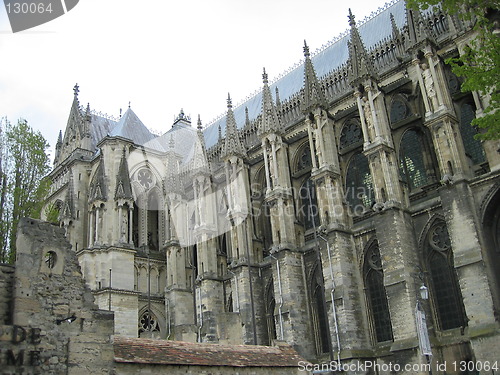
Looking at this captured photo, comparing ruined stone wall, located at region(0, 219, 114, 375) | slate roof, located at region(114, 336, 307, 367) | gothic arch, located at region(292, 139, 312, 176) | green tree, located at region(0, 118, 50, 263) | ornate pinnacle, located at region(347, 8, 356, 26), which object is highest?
ornate pinnacle, located at region(347, 8, 356, 26)

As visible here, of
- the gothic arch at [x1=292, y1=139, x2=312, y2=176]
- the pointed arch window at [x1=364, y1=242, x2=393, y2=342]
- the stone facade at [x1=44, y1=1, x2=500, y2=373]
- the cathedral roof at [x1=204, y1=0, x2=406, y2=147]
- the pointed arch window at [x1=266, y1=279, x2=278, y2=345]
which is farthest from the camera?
the cathedral roof at [x1=204, y1=0, x2=406, y2=147]

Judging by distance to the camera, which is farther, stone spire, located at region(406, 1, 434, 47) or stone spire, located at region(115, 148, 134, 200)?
stone spire, located at region(115, 148, 134, 200)

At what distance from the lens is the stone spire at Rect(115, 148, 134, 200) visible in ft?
120

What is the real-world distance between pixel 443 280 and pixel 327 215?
628cm

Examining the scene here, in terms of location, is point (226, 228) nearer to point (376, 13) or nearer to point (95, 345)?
point (376, 13)

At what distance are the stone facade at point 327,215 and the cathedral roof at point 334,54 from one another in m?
0.17

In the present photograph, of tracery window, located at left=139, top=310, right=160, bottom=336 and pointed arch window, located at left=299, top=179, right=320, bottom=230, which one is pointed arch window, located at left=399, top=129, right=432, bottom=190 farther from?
tracery window, located at left=139, top=310, right=160, bottom=336

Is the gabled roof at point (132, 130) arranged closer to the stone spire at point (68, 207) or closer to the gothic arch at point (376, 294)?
the stone spire at point (68, 207)

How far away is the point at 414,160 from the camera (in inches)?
1061

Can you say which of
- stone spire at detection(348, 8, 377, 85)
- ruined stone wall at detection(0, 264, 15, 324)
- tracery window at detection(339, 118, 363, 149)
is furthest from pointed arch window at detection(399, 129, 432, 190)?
ruined stone wall at detection(0, 264, 15, 324)

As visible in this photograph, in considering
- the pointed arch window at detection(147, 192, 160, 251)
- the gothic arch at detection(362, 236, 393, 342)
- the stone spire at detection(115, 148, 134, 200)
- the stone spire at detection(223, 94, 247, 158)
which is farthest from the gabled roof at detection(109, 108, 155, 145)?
the gothic arch at detection(362, 236, 393, 342)

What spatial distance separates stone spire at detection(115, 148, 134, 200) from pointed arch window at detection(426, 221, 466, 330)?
20970mm

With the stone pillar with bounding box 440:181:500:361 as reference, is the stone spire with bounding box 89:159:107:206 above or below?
above

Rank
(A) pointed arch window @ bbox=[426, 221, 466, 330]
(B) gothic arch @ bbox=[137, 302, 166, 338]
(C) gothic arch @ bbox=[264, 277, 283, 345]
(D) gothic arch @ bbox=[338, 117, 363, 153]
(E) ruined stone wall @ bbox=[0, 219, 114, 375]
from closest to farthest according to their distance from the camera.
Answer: (E) ruined stone wall @ bbox=[0, 219, 114, 375] → (A) pointed arch window @ bbox=[426, 221, 466, 330] → (D) gothic arch @ bbox=[338, 117, 363, 153] → (C) gothic arch @ bbox=[264, 277, 283, 345] → (B) gothic arch @ bbox=[137, 302, 166, 338]
